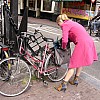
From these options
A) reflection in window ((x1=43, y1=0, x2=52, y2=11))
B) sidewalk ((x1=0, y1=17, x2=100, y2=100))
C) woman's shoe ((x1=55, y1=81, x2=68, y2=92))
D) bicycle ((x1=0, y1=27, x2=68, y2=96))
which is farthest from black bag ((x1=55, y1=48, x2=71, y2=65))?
reflection in window ((x1=43, y1=0, x2=52, y2=11))

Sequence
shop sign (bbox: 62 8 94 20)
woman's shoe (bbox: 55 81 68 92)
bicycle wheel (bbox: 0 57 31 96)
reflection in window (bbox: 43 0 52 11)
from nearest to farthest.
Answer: bicycle wheel (bbox: 0 57 31 96) < woman's shoe (bbox: 55 81 68 92) < shop sign (bbox: 62 8 94 20) < reflection in window (bbox: 43 0 52 11)

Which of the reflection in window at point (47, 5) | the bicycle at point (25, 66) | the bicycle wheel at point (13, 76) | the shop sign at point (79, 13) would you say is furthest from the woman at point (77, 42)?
the reflection in window at point (47, 5)

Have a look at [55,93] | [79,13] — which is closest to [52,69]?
[55,93]

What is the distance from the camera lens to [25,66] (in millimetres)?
3828

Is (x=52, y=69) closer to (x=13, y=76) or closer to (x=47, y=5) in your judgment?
(x=13, y=76)

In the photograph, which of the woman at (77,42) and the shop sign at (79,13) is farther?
the shop sign at (79,13)

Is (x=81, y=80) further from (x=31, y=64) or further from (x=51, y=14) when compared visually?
(x=51, y=14)

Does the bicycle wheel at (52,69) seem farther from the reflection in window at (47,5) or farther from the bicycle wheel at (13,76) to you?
the reflection in window at (47,5)

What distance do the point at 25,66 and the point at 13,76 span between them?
323mm

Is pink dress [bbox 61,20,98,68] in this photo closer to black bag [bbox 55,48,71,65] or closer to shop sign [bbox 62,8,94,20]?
black bag [bbox 55,48,71,65]

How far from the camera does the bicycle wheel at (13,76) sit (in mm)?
3781

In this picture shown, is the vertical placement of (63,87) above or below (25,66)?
below

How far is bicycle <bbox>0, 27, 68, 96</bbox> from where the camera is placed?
12.5 ft

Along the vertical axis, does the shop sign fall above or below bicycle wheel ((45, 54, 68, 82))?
above
